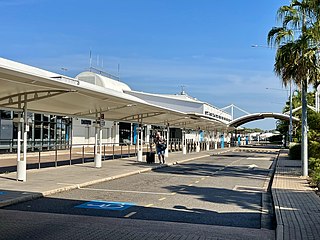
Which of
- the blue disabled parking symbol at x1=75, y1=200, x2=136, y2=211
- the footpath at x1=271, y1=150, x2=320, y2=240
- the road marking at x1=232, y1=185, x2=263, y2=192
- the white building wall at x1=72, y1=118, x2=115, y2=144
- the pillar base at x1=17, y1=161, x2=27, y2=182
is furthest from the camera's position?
the white building wall at x1=72, y1=118, x2=115, y2=144

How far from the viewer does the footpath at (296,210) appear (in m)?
7.97

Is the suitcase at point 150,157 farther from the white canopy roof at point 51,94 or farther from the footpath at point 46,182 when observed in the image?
the footpath at point 46,182

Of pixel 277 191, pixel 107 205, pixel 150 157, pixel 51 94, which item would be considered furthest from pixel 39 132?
pixel 107 205

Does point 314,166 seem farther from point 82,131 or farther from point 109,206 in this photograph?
point 82,131

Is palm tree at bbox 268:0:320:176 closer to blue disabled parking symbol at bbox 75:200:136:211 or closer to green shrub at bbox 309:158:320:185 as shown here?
green shrub at bbox 309:158:320:185

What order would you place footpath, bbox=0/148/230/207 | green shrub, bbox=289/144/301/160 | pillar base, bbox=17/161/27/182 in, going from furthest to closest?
green shrub, bbox=289/144/301/160 < pillar base, bbox=17/161/27/182 < footpath, bbox=0/148/230/207

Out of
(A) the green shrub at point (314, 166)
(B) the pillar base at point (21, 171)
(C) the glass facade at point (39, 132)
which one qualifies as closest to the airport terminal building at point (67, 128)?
(C) the glass facade at point (39, 132)

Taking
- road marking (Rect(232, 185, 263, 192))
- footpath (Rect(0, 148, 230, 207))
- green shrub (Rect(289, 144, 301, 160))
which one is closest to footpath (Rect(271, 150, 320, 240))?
road marking (Rect(232, 185, 263, 192))

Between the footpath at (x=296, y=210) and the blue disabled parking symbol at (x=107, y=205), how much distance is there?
12.0ft

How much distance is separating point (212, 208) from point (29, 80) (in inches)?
248

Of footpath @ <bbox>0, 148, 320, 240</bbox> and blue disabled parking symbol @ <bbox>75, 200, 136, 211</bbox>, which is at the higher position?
footpath @ <bbox>0, 148, 320, 240</bbox>

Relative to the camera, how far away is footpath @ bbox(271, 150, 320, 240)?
797 cm

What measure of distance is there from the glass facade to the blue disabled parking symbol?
1511cm

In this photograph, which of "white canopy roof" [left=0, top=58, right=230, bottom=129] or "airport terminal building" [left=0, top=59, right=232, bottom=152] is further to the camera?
"airport terminal building" [left=0, top=59, right=232, bottom=152]
